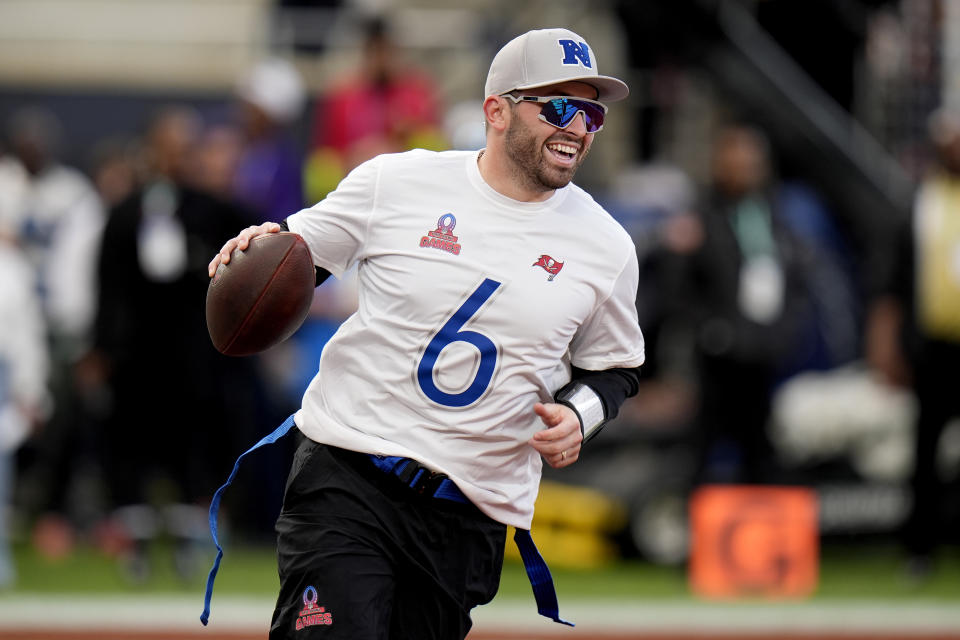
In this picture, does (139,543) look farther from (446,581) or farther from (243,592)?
(446,581)

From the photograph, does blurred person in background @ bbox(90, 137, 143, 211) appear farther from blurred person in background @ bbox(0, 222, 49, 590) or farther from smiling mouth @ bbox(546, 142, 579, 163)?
smiling mouth @ bbox(546, 142, 579, 163)

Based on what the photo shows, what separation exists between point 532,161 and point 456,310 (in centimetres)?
47

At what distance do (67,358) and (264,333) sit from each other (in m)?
7.39

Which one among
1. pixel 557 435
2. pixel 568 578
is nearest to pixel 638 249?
pixel 568 578

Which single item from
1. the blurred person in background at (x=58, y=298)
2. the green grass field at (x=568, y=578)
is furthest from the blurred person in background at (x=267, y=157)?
the green grass field at (x=568, y=578)

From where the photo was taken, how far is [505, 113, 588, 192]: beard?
4.59m

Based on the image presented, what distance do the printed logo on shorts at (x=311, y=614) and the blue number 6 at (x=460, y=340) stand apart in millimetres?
632

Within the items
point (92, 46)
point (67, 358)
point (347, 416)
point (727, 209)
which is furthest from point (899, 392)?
point (92, 46)

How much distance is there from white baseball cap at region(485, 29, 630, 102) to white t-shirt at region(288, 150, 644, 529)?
0.29 meters

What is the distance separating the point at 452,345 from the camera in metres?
4.58

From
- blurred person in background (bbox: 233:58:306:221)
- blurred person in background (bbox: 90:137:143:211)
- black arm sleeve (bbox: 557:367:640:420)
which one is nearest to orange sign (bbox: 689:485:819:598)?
blurred person in background (bbox: 233:58:306:221)

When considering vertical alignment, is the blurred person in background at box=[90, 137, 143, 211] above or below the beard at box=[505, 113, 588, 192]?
above

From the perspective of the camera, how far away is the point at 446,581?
4.62 meters

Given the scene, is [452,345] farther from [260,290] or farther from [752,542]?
[752,542]
